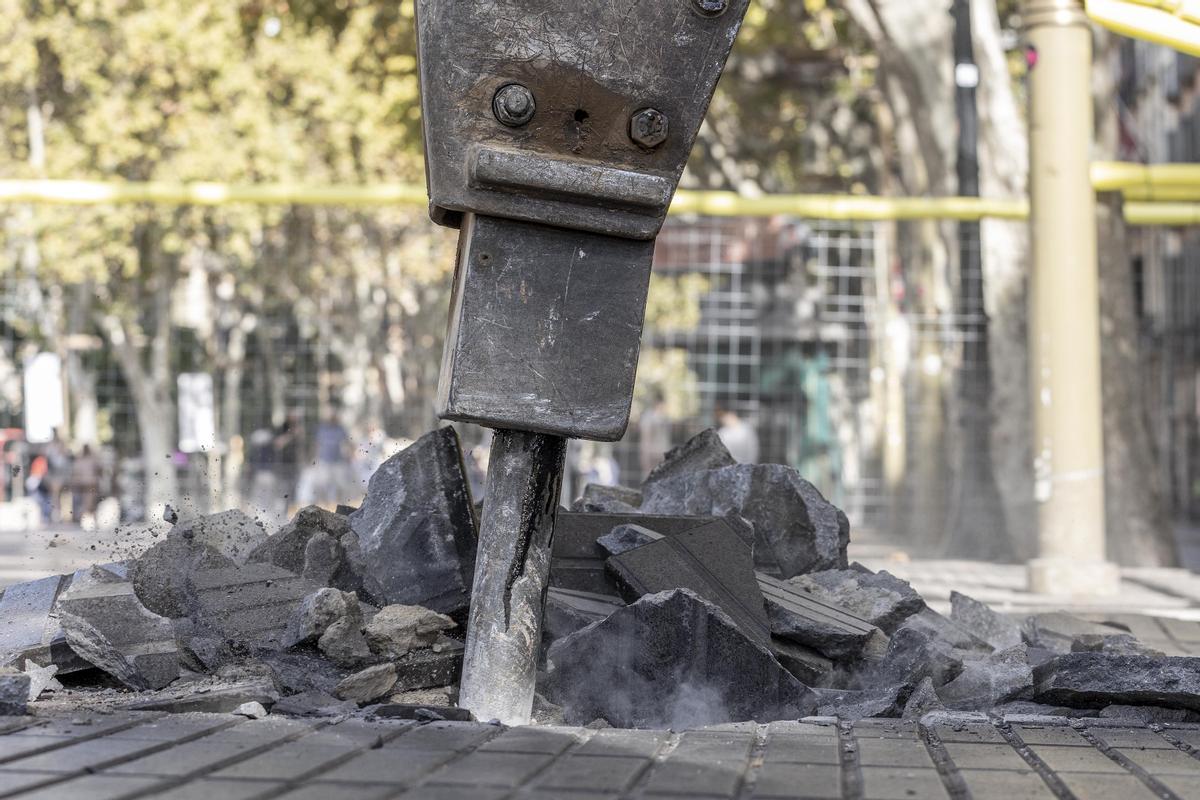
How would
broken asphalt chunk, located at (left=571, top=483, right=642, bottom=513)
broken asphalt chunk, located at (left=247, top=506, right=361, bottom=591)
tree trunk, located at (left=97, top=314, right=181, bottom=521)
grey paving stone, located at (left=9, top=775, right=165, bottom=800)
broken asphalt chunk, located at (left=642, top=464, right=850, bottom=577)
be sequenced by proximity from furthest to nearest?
tree trunk, located at (left=97, top=314, right=181, bottom=521), broken asphalt chunk, located at (left=571, top=483, right=642, bottom=513), broken asphalt chunk, located at (left=642, top=464, right=850, bottom=577), broken asphalt chunk, located at (left=247, top=506, right=361, bottom=591), grey paving stone, located at (left=9, top=775, right=165, bottom=800)

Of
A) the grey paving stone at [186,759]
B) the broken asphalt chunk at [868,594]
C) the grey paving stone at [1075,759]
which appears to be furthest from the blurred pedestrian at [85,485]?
the grey paving stone at [1075,759]

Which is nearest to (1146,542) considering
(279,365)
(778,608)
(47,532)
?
(279,365)

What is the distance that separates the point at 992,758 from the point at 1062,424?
5.04 m

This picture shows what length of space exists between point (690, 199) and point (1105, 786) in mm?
6832

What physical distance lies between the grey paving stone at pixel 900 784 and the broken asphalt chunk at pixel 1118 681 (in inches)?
39.6

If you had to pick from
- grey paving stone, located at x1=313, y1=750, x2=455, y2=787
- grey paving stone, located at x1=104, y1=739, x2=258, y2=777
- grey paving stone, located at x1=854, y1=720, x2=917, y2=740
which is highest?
grey paving stone, located at x1=104, y1=739, x2=258, y2=777

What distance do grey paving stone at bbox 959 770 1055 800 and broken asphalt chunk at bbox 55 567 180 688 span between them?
212 centimetres

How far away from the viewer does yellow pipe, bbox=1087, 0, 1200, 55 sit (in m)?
6.76

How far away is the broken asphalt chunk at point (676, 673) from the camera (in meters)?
4.05

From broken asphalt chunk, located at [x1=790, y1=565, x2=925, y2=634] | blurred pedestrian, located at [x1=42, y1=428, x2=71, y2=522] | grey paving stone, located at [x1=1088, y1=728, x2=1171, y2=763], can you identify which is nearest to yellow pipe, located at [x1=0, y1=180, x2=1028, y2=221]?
blurred pedestrian, located at [x1=42, y1=428, x2=71, y2=522]

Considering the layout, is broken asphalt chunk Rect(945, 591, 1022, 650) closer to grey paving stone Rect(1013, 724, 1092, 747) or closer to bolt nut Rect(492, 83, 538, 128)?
grey paving stone Rect(1013, 724, 1092, 747)

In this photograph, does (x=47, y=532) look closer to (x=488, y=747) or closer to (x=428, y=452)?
(x=428, y=452)

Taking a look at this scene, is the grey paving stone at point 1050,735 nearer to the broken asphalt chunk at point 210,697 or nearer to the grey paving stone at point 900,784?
the grey paving stone at point 900,784

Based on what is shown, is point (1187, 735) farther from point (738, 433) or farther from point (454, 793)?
point (738, 433)
